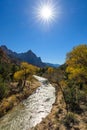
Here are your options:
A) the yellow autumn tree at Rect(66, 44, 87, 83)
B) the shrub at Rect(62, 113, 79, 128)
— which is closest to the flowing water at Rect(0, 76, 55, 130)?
the shrub at Rect(62, 113, 79, 128)

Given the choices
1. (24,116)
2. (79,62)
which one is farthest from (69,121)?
(79,62)

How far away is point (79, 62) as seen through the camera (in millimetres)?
38594

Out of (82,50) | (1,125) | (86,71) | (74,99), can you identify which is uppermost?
(82,50)

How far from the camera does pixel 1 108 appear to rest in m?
42.1

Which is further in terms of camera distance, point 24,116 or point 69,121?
point 24,116

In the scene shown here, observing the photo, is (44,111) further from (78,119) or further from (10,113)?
(78,119)

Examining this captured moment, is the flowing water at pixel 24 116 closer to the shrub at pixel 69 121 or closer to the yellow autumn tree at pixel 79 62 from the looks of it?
the shrub at pixel 69 121

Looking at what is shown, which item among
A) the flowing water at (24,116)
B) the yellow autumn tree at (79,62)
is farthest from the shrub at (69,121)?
the yellow autumn tree at (79,62)

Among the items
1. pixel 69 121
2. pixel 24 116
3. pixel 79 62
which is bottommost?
pixel 69 121

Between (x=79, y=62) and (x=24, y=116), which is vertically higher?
(x=79, y=62)

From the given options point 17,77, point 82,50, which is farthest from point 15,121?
point 17,77

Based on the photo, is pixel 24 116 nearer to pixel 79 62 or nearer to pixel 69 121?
pixel 69 121

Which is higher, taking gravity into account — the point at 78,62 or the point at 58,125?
the point at 78,62

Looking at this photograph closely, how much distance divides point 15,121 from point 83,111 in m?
12.7
